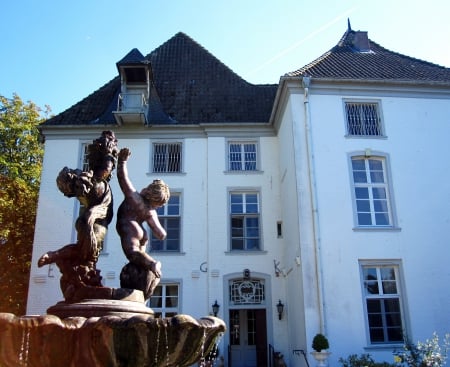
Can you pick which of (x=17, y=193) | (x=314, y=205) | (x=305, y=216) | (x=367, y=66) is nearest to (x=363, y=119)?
(x=367, y=66)

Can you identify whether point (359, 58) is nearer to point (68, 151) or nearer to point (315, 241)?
point (315, 241)

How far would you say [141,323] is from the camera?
12.2 feet

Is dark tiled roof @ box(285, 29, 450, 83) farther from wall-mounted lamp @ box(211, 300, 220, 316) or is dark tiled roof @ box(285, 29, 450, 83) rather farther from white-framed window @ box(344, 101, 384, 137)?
wall-mounted lamp @ box(211, 300, 220, 316)

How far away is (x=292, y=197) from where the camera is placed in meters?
14.4

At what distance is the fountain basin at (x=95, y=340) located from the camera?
3.65 m

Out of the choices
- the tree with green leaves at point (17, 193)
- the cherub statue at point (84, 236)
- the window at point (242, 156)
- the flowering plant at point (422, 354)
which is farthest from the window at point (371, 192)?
the tree with green leaves at point (17, 193)

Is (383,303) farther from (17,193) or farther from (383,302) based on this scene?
(17,193)

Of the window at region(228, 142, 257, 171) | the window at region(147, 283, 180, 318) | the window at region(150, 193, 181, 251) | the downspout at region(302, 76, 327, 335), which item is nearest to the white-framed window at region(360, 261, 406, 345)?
the downspout at region(302, 76, 327, 335)

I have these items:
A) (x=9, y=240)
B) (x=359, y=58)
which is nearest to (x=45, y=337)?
(x=359, y=58)

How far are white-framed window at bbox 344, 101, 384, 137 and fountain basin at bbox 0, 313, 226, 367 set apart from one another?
11779mm

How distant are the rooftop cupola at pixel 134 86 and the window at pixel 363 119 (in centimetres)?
698

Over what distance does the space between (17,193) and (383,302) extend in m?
15.1

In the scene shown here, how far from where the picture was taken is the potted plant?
11.4 meters

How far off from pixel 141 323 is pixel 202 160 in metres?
13.3
